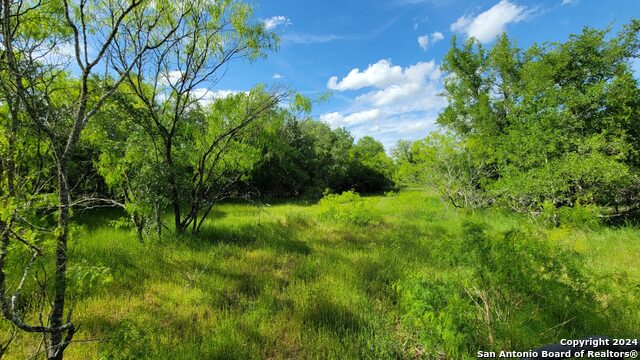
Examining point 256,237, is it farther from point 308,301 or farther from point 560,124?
point 560,124

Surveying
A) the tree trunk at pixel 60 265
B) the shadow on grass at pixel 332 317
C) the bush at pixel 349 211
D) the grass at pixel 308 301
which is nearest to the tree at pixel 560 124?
the grass at pixel 308 301

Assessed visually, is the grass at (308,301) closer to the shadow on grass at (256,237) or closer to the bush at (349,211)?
the shadow on grass at (256,237)

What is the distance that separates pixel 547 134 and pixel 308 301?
12.1 m

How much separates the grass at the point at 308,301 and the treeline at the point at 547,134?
3250 millimetres

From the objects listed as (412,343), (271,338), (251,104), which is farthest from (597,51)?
(271,338)

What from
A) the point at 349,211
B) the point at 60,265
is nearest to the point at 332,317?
the point at 60,265

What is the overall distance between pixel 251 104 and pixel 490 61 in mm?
16789

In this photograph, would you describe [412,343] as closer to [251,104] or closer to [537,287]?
[537,287]

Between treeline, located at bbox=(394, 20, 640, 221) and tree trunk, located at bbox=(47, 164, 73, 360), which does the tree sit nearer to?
treeline, located at bbox=(394, 20, 640, 221)

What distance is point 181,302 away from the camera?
4.21 meters

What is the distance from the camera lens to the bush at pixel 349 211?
34.6 ft

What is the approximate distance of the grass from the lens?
2.92 m

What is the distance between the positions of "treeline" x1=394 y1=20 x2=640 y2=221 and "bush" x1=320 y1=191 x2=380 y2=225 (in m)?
4.85

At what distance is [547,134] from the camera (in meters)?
11.3
